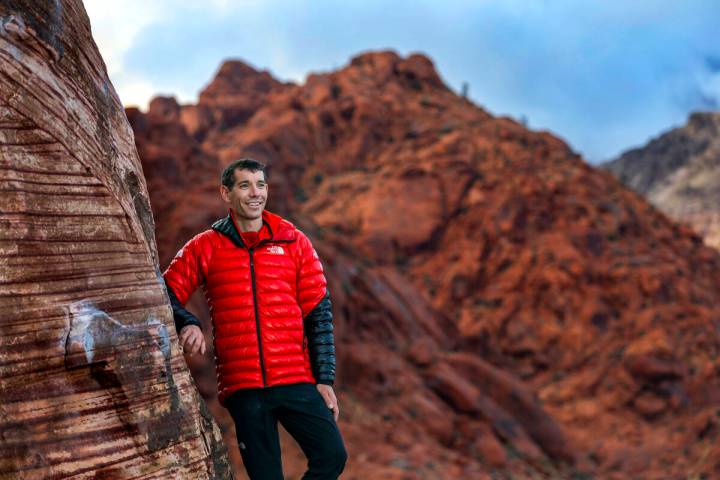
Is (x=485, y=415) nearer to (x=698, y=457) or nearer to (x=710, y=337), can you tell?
(x=698, y=457)

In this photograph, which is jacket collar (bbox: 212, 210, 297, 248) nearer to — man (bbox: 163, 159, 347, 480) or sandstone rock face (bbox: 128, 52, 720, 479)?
man (bbox: 163, 159, 347, 480)

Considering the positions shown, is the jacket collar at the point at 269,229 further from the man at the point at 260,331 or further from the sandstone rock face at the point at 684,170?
the sandstone rock face at the point at 684,170

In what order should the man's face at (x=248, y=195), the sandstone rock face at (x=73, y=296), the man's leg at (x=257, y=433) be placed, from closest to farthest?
the sandstone rock face at (x=73, y=296), the man's leg at (x=257, y=433), the man's face at (x=248, y=195)

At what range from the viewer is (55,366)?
2.79 m

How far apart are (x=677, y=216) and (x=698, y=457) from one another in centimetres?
5835

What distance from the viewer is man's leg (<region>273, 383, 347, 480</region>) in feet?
11.1

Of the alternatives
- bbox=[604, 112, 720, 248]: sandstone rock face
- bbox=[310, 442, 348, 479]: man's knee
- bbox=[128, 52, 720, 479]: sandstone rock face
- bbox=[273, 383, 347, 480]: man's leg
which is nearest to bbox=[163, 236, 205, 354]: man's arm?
bbox=[273, 383, 347, 480]: man's leg

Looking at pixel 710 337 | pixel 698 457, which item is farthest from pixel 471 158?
pixel 698 457

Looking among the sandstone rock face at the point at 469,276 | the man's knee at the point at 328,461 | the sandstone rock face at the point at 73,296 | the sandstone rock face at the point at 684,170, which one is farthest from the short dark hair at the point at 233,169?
the sandstone rock face at the point at 684,170

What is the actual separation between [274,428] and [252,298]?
0.59 metres

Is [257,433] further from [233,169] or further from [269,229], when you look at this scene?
[233,169]

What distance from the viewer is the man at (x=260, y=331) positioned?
11.1 ft

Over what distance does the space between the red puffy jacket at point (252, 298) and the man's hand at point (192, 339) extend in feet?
0.40

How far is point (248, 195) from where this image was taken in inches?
138
